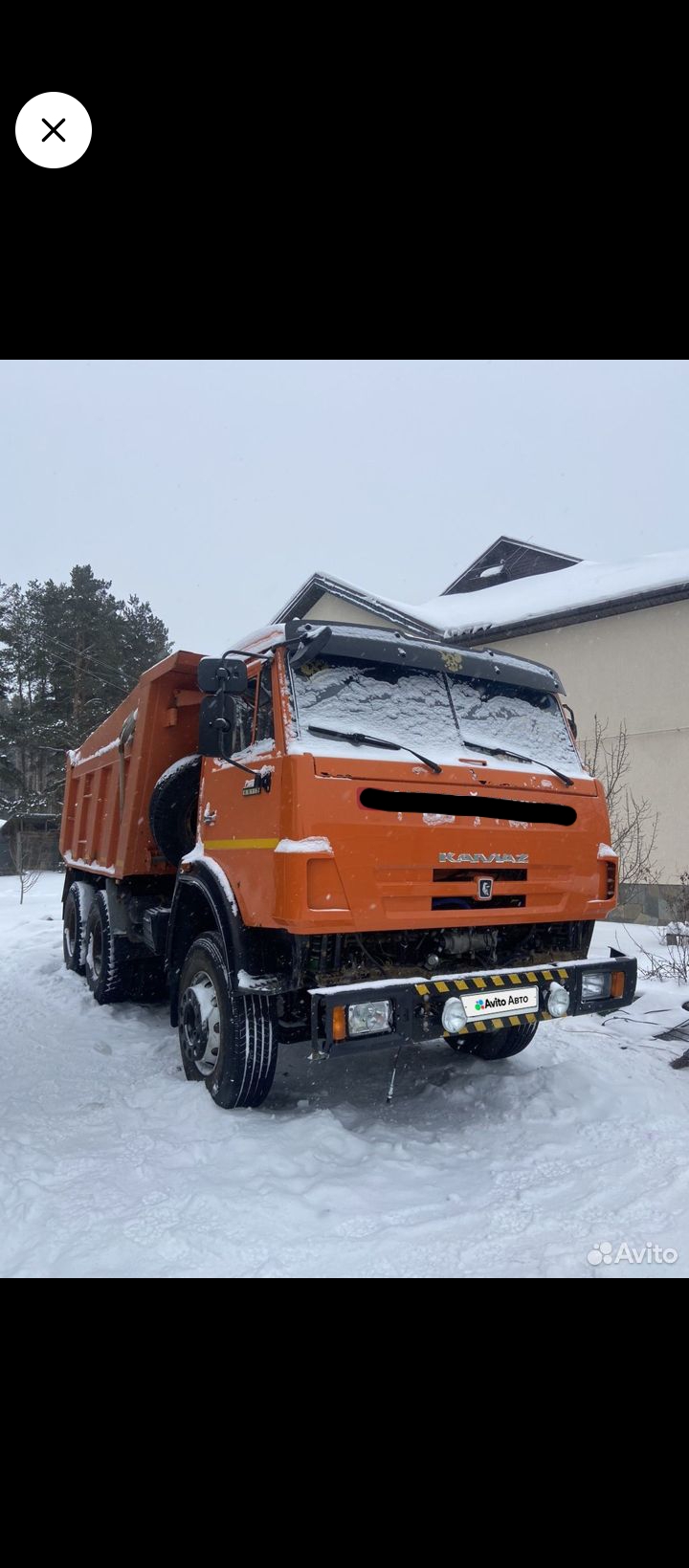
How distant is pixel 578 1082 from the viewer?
16.2 ft

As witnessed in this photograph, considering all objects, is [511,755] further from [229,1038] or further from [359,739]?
[229,1038]

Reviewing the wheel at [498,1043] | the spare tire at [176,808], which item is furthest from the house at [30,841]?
the wheel at [498,1043]

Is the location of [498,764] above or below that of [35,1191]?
above

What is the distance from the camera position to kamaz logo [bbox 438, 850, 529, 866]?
411cm

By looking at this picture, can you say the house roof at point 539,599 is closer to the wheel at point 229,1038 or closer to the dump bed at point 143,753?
the dump bed at point 143,753

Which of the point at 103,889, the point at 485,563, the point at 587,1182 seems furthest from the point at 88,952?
the point at 485,563

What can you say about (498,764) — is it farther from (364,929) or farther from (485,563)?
(485,563)

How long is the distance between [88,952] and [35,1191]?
4546mm

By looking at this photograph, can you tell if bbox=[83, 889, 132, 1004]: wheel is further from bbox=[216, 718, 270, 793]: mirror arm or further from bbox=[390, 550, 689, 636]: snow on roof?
bbox=[390, 550, 689, 636]: snow on roof

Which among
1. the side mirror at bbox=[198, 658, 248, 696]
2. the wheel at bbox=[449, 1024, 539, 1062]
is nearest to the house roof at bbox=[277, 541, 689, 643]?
the wheel at bbox=[449, 1024, 539, 1062]

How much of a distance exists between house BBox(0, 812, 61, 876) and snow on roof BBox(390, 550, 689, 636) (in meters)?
13.0

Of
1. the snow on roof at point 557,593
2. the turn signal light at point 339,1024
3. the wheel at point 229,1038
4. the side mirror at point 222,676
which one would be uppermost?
the snow on roof at point 557,593

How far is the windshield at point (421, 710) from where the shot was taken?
13.9ft

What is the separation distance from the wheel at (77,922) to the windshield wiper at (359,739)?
4.67 metres
